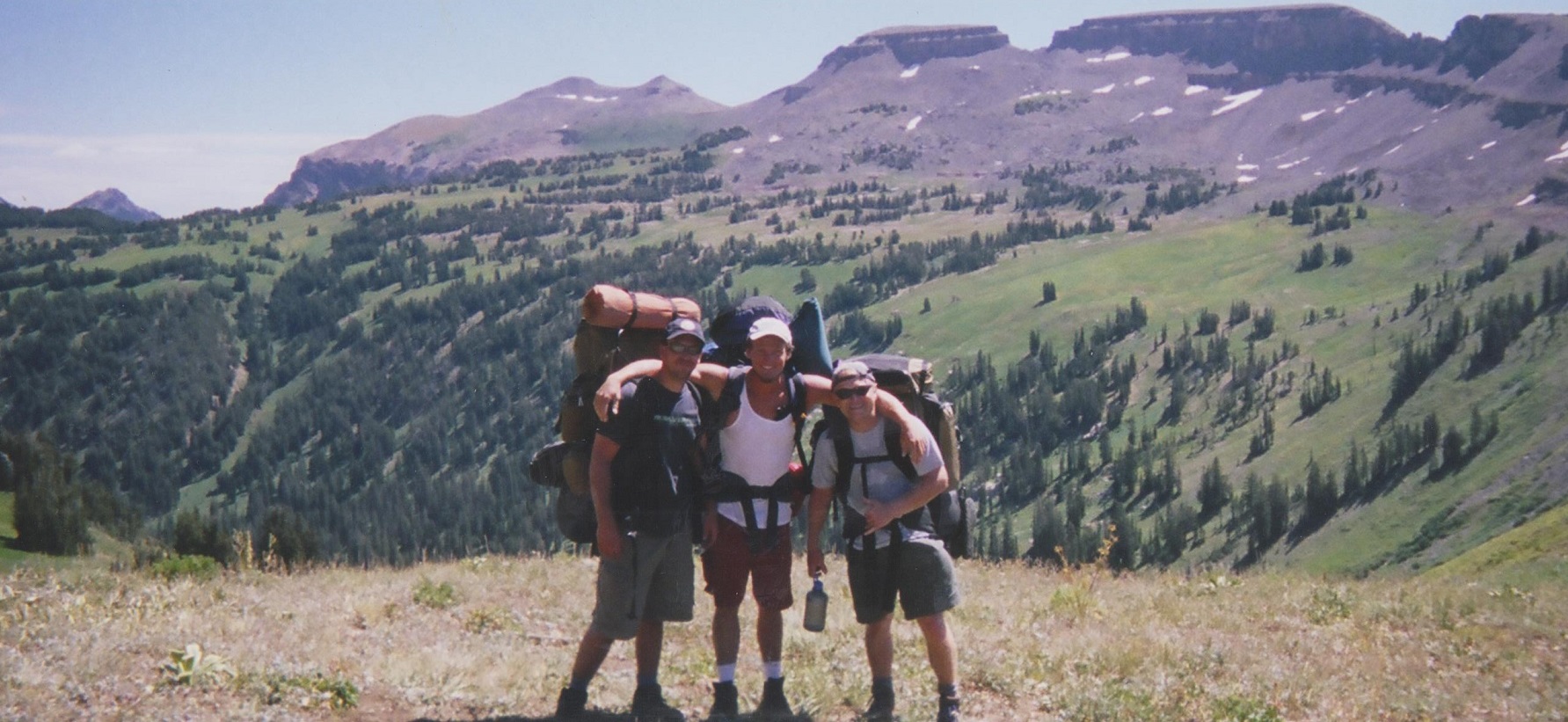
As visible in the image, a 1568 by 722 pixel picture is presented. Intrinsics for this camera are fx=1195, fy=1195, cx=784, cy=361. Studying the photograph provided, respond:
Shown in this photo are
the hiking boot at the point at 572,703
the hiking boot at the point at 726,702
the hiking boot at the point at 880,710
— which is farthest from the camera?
the hiking boot at the point at 880,710

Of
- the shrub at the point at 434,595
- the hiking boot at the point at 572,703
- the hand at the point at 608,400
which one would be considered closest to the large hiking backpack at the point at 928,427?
the hand at the point at 608,400

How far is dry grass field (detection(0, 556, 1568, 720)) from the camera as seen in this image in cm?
915

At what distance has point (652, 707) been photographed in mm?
9188

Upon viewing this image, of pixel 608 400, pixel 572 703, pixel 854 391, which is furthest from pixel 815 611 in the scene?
pixel 608 400

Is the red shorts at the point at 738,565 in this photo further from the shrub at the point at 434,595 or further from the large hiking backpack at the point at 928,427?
the shrub at the point at 434,595

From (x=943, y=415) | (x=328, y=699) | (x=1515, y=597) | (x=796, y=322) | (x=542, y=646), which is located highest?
(x=796, y=322)

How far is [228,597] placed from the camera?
40.7 feet

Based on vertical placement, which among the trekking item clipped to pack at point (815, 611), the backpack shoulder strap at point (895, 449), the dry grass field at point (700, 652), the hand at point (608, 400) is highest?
the hand at point (608, 400)

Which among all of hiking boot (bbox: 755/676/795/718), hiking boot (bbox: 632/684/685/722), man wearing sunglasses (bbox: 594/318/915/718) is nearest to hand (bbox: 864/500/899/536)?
man wearing sunglasses (bbox: 594/318/915/718)

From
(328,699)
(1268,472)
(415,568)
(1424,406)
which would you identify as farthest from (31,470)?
(1424,406)

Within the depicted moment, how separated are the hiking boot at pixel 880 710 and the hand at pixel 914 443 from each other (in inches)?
82.8

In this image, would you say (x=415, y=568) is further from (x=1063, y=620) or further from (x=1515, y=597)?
(x=1515, y=597)

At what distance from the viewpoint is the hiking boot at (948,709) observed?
29.7 ft

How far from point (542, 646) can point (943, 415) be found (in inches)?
205
